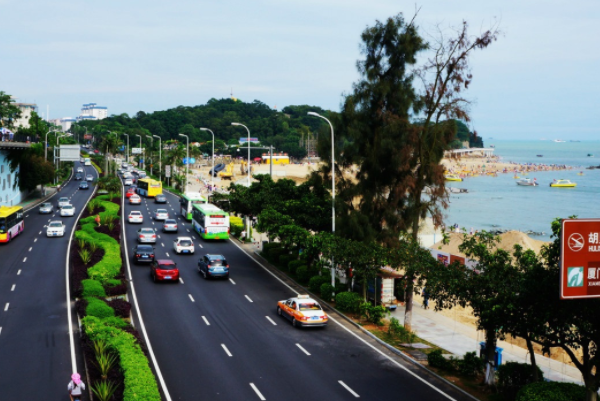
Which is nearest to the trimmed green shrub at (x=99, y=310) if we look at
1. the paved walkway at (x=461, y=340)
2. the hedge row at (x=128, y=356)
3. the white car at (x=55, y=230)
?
the hedge row at (x=128, y=356)

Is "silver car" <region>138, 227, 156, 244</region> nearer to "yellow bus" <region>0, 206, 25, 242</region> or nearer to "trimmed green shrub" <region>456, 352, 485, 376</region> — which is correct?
"yellow bus" <region>0, 206, 25, 242</region>

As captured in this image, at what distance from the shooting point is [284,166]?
190m

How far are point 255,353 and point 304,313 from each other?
185 inches

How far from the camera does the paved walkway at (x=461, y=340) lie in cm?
2503

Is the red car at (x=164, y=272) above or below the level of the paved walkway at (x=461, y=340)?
above

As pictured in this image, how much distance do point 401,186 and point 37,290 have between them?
2152cm

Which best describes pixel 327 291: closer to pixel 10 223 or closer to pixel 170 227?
pixel 170 227

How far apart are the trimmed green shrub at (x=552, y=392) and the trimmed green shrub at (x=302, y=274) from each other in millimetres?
21538

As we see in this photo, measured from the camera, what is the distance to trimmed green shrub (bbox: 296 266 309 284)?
38.7 m

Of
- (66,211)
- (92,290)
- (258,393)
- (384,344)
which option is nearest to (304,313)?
(384,344)

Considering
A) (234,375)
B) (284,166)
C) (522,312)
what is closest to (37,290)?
(234,375)

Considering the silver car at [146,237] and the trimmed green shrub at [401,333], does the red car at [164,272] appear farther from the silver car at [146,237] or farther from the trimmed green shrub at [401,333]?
the trimmed green shrub at [401,333]

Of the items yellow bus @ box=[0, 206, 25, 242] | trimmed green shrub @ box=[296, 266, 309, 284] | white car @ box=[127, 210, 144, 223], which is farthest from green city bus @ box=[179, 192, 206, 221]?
trimmed green shrub @ box=[296, 266, 309, 284]

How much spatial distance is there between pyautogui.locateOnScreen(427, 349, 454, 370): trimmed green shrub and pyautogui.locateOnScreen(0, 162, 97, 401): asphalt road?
13.5 metres
